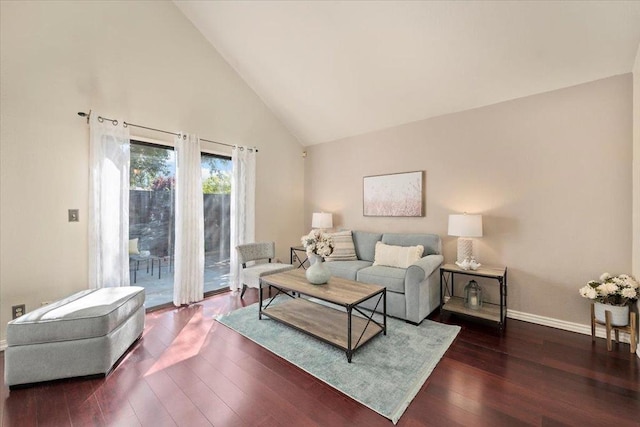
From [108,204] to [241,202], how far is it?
164 cm

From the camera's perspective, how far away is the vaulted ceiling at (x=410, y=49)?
2285 millimetres

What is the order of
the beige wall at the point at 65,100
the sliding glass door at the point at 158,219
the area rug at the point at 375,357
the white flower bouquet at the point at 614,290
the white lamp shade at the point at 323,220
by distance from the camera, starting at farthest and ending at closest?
the white lamp shade at the point at 323,220
the sliding glass door at the point at 158,219
the beige wall at the point at 65,100
the white flower bouquet at the point at 614,290
the area rug at the point at 375,357

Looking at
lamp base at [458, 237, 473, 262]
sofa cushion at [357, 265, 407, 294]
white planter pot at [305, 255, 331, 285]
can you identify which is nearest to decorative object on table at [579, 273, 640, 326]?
lamp base at [458, 237, 473, 262]

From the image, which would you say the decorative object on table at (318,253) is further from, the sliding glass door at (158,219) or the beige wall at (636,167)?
the beige wall at (636,167)

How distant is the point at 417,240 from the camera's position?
11.7 feet

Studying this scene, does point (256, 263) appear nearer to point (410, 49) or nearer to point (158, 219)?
point (158, 219)

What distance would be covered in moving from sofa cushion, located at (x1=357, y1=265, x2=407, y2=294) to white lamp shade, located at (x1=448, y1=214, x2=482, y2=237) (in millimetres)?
746

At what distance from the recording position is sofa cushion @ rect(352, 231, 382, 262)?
155 inches

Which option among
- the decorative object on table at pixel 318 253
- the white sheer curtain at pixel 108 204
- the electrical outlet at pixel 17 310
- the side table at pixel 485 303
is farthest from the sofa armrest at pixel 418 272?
the electrical outlet at pixel 17 310

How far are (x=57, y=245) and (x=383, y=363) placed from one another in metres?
3.23

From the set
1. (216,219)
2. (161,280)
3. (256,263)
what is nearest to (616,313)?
(256,263)

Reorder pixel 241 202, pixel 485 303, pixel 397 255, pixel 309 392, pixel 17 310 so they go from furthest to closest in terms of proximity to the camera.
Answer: pixel 241 202 < pixel 397 255 < pixel 485 303 < pixel 17 310 < pixel 309 392

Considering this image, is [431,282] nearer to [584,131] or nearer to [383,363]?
[383,363]

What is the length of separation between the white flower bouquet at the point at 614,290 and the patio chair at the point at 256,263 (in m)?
3.22
